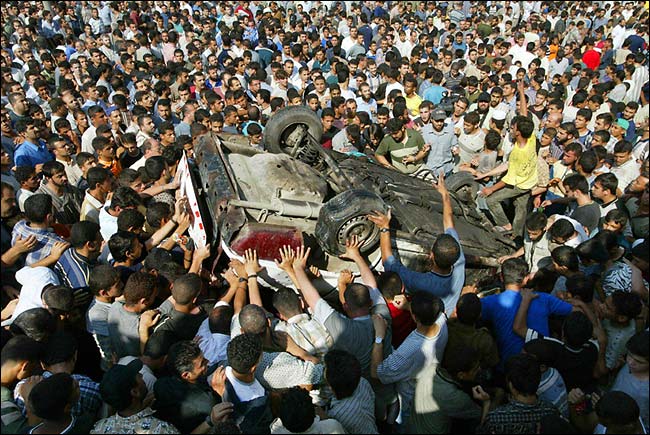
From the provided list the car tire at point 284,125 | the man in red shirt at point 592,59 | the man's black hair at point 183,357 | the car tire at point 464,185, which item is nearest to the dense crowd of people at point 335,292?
the man's black hair at point 183,357

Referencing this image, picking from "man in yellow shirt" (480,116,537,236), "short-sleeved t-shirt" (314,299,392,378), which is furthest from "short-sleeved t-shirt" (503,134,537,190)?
"short-sleeved t-shirt" (314,299,392,378)

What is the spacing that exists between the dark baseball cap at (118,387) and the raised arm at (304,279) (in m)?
1.41

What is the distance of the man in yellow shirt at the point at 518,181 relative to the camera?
627 cm

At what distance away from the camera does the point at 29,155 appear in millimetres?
6477

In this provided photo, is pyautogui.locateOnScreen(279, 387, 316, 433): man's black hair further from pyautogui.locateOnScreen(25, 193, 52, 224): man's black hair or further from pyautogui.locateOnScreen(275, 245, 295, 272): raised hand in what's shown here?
pyautogui.locateOnScreen(25, 193, 52, 224): man's black hair

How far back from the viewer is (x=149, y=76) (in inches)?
384

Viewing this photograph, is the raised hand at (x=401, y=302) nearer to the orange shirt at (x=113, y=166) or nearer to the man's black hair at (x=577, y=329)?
the man's black hair at (x=577, y=329)

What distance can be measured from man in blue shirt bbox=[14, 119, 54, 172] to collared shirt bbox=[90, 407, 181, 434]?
4705 mm

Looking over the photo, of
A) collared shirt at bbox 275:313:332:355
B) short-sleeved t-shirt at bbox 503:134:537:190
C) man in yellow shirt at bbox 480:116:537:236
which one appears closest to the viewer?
collared shirt at bbox 275:313:332:355

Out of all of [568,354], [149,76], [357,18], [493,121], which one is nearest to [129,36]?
[149,76]

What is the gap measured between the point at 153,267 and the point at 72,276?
2.35 ft

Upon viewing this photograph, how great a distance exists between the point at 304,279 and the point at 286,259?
0.27 meters

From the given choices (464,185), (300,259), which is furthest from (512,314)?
(464,185)

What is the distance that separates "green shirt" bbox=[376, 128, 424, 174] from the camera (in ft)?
23.0
